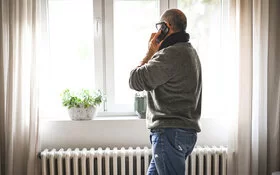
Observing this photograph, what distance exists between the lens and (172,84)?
1626 mm

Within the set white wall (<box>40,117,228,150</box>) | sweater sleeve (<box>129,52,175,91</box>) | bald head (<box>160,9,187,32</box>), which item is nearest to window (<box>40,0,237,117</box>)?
white wall (<box>40,117,228,150</box>)

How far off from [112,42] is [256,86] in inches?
44.0

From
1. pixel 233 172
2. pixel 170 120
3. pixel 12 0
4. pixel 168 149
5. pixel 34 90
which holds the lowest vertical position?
pixel 233 172

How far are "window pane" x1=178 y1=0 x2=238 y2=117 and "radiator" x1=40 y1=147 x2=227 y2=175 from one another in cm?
35

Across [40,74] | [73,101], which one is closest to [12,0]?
[40,74]

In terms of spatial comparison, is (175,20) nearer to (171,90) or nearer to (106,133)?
(171,90)

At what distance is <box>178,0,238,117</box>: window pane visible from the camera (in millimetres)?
2441

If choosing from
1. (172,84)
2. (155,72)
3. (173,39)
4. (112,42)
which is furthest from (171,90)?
(112,42)

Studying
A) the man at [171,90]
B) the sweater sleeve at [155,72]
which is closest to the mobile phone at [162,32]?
the man at [171,90]

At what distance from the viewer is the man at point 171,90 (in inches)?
62.5

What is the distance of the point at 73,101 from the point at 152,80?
92 cm

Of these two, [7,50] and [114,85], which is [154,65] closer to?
[114,85]

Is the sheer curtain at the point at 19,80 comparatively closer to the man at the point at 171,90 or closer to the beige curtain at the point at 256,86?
the man at the point at 171,90

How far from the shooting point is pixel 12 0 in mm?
2141
